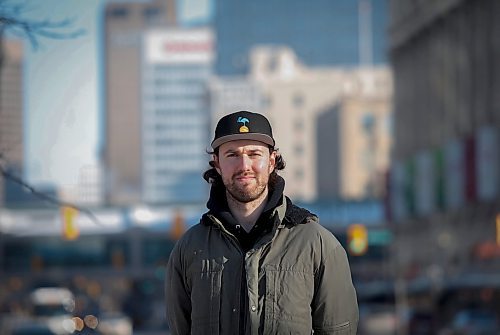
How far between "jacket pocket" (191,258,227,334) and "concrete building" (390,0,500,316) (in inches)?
2390

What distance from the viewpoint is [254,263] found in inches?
257

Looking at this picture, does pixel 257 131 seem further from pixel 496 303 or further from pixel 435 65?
pixel 435 65

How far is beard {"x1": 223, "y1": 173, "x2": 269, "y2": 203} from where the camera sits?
22.1 feet

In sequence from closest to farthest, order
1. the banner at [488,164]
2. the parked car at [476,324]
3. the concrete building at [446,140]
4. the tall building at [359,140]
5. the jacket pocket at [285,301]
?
1. the jacket pocket at [285,301]
2. the parked car at [476,324]
3. the banner at [488,164]
4. the concrete building at [446,140]
5. the tall building at [359,140]

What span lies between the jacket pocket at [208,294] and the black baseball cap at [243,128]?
54 centimetres

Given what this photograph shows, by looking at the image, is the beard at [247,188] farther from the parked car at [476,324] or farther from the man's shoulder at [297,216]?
the parked car at [476,324]

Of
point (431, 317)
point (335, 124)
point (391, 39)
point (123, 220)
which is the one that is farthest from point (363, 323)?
point (335, 124)

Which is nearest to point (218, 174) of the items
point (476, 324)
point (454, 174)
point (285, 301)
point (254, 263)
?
point (254, 263)

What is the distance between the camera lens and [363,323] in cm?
6150

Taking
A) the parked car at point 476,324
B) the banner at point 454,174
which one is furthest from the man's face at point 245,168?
the banner at point 454,174

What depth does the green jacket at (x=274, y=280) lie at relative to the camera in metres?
6.51

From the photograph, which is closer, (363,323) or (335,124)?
(363,323)

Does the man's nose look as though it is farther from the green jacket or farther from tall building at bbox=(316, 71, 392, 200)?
tall building at bbox=(316, 71, 392, 200)

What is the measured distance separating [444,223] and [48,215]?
5401cm
